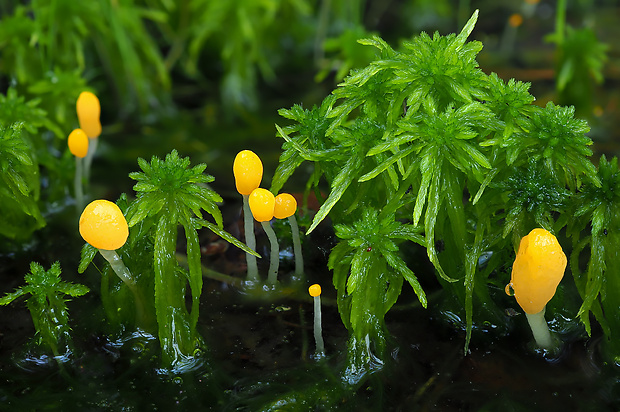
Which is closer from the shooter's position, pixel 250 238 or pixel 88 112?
pixel 250 238

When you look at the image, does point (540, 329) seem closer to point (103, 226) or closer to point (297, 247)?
point (297, 247)

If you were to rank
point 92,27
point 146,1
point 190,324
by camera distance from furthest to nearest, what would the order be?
point 146,1, point 92,27, point 190,324

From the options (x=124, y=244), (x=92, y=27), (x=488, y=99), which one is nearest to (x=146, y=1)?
(x=92, y=27)

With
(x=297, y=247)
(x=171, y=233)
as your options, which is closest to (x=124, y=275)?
(x=171, y=233)

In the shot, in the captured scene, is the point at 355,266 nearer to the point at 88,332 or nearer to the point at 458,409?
the point at 458,409

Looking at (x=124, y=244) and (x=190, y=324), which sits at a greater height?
(x=124, y=244)

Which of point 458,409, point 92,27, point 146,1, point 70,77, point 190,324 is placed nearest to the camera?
point 458,409

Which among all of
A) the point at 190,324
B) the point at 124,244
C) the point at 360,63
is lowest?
the point at 190,324

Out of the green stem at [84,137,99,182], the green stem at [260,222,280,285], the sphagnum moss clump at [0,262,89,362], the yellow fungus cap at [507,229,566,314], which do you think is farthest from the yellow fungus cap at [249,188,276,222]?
the green stem at [84,137,99,182]
